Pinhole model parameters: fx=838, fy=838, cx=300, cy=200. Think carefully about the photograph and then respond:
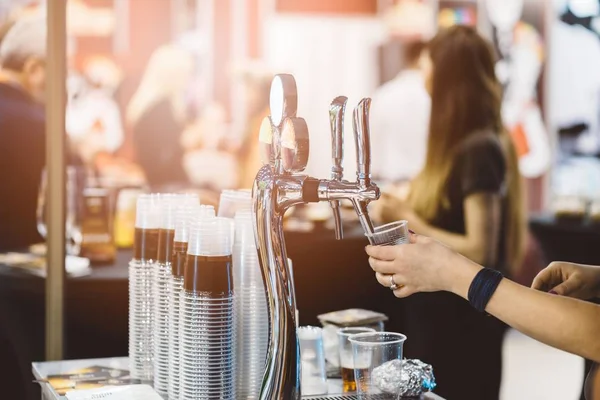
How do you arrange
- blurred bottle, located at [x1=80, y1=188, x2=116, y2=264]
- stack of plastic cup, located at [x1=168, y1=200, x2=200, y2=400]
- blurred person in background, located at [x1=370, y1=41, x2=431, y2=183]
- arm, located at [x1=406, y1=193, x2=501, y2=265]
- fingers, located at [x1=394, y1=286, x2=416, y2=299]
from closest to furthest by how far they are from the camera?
fingers, located at [x1=394, y1=286, x2=416, y2=299] → stack of plastic cup, located at [x1=168, y1=200, x2=200, y2=400] → blurred bottle, located at [x1=80, y1=188, x2=116, y2=264] → arm, located at [x1=406, y1=193, x2=501, y2=265] → blurred person in background, located at [x1=370, y1=41, x2=431, y2=183]

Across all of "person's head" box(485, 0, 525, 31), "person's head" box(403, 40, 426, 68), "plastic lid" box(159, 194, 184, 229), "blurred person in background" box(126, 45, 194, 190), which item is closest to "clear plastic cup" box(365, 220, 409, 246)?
"plastic lid" box(159, 194, 184, 229)

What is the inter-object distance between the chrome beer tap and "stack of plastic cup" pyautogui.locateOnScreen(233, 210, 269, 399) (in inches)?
5.7

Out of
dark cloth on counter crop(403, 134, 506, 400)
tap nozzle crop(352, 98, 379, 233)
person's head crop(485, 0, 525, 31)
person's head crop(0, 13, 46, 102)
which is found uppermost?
person's head crop(485, 0, 525, 31)

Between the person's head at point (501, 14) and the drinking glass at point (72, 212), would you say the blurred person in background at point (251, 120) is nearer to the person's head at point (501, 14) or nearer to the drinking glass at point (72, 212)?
the person's head at point (501, 14)

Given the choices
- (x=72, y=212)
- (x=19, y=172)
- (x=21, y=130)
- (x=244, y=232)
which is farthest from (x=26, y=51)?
(x=244, y=232)

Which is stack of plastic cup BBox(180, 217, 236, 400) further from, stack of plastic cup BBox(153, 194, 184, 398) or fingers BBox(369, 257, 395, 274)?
fingers BBox(369, 257, 395, 274)

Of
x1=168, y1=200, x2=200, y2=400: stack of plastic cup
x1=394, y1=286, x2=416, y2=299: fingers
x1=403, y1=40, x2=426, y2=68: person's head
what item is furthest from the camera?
x1=403, y1=40, x2=426, y2=68: person's head

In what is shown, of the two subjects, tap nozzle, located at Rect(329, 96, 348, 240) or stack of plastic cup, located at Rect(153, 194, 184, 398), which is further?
stack of plastic cup, located at Rect(153, 194, 184, 398)

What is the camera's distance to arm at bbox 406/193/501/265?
2914mm

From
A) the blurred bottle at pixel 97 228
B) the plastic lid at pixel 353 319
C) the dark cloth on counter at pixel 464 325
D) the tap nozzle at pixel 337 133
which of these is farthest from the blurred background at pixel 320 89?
the tap nozzle at pixel 337 133

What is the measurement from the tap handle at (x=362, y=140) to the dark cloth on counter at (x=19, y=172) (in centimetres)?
196

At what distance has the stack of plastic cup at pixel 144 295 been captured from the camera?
1703 mm

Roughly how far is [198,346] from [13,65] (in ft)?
6.32

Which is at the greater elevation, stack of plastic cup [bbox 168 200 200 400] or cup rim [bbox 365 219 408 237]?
cup rim [bbox 365 219 408 237]
